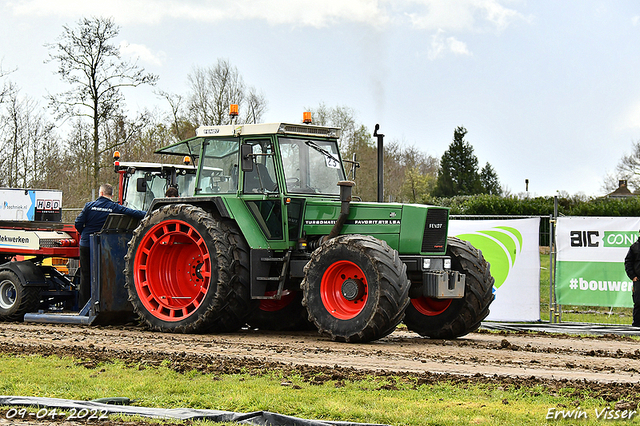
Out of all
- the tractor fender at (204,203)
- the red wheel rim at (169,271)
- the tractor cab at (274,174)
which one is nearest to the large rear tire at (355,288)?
the tractor cab at (274,174)

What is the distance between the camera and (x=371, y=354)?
8.23 meters

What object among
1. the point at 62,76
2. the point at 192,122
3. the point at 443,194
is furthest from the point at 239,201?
the point at 443,194

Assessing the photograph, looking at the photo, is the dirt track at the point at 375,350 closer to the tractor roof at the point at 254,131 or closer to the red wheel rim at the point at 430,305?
the red wheel rim at the point at 430,305

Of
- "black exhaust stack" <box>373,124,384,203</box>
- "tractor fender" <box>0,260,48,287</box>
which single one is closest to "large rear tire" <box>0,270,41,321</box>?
"tractor fender" <box>0,260,48,287</box>

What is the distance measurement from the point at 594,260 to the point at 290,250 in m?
5.94

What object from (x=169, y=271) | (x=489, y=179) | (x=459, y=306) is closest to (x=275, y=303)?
(x=169, y=271)

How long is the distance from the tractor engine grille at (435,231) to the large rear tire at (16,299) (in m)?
6.35

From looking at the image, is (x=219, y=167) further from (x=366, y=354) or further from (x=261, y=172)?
(x=366, y=354)

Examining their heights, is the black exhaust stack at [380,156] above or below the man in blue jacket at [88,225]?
above

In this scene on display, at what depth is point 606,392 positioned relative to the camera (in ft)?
19.5

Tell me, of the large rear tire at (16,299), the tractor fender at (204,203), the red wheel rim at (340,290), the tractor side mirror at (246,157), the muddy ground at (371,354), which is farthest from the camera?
the large rear tire at (16,299)

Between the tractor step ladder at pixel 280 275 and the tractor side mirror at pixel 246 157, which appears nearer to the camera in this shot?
the tractor step ladder at pixel 280 275

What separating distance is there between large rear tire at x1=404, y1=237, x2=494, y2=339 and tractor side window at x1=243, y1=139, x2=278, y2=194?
97.8 inches

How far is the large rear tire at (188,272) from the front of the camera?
995cm
